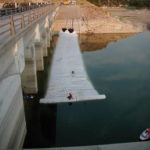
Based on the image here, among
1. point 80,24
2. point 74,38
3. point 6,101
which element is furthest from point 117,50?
point 6,101

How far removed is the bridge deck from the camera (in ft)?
64.3

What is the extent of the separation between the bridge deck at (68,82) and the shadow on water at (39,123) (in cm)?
102

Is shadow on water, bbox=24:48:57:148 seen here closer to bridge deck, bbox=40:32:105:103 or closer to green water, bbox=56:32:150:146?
green water, bbox=56:32:150:146

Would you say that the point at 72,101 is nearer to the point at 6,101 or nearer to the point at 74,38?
the point at 6,101

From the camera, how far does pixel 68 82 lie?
912 inches

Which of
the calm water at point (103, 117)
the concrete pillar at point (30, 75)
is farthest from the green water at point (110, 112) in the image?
the concrete pillar at point (30, 75)

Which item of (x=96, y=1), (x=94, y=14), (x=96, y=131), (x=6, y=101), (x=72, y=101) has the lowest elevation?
(x=96, y=131)

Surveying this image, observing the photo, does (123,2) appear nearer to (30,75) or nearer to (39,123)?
(30,75)

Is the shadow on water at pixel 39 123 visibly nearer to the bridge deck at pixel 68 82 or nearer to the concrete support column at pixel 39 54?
the bridge deck at pixel 68 82

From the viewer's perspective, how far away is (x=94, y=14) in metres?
74.9

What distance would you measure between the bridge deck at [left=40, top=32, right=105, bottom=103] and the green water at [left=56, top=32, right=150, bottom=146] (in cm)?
88

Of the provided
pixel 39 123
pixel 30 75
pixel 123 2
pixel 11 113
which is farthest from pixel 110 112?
pixel 123 2

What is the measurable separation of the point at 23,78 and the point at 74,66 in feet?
30.4

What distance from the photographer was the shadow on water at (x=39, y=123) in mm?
15117
